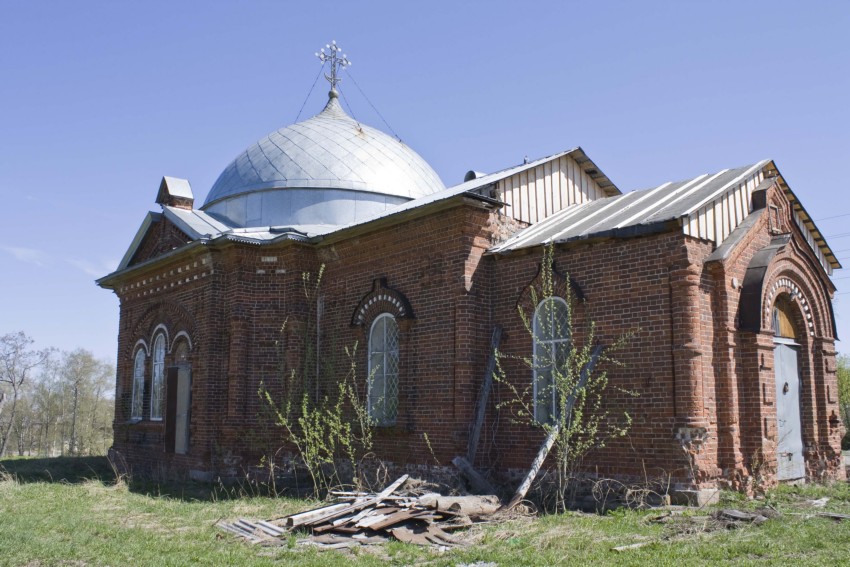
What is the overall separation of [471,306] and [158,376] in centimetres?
845

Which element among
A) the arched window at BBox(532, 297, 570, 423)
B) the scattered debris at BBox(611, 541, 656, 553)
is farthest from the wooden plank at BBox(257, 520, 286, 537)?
the arched window at BBox(532, 297, 570, 423)

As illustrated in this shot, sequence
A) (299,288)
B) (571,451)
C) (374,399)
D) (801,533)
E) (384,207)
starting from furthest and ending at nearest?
1. (384,207)
2. (299,288)
3. (374,399)
4. (571,451)
5. (801,533)

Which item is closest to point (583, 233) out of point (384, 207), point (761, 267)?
point (761, 267)

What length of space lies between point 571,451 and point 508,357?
6.09ft

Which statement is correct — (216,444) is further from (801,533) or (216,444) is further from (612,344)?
(801,533)

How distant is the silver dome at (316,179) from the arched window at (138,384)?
12.1 feet

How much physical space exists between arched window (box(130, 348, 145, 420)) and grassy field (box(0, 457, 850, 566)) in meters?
6.21

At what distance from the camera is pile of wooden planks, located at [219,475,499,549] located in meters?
8.08

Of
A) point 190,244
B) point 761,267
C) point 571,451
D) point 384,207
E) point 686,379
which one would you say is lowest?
point 571,451

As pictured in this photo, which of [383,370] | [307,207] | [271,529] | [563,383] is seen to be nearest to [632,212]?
[563,383]

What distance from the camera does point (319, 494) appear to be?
39.4 feet

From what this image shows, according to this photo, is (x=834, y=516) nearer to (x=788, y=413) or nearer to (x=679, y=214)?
(x=788, y=413)

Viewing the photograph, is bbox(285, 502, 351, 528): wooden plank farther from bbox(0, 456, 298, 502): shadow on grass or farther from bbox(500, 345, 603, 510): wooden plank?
bbox(0, 456, 298, 502): shadow on grass

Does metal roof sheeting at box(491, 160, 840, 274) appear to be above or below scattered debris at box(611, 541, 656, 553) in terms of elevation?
above
